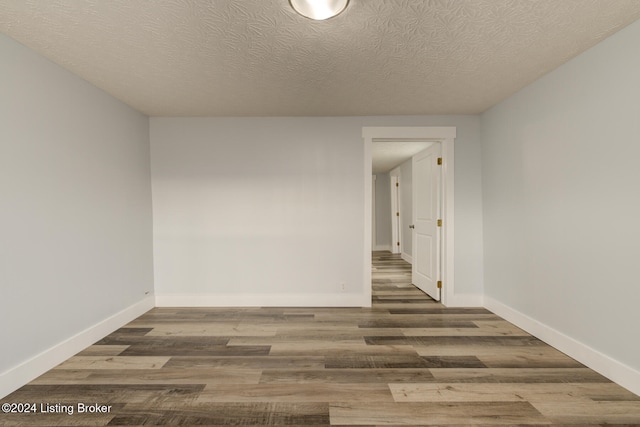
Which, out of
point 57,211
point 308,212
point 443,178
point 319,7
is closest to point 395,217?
point 443,178

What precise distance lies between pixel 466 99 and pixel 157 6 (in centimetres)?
280

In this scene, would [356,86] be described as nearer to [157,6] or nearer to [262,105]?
[262,105]

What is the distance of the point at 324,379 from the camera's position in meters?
2.00

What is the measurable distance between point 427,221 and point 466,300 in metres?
1.11

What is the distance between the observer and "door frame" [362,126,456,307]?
11.2 ft

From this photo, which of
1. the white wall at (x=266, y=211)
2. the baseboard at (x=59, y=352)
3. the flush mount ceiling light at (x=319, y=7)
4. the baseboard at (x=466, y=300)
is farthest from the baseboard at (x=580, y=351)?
the baseboard at (x=59, y=352)

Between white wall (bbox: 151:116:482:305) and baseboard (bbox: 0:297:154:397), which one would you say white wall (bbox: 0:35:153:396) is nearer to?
baseboard (bbox: 0:297:154:397)

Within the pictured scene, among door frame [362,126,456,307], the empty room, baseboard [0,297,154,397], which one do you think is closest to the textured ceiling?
the empty room

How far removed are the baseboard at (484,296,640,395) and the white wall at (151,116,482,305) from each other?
25.4 inches

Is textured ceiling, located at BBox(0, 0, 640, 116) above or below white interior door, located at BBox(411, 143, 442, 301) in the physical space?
above

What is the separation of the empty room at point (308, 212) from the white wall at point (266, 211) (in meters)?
0.03

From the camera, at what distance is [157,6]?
1.59 m

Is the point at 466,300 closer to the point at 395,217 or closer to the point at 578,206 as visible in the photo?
the point at 578,206

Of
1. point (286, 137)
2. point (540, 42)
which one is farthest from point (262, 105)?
point (540, 42)
